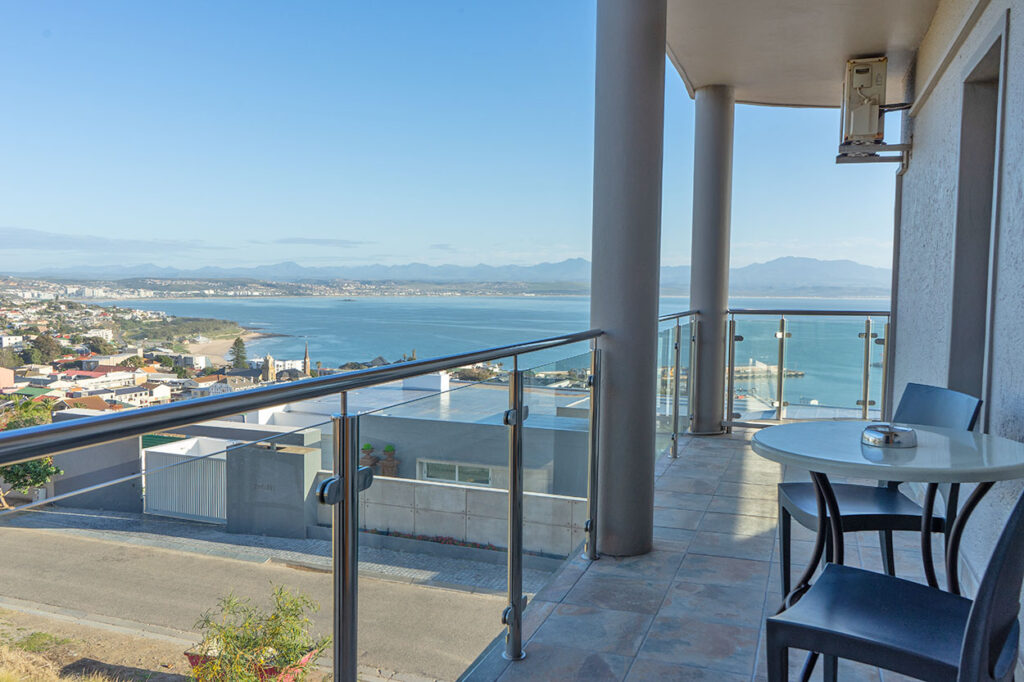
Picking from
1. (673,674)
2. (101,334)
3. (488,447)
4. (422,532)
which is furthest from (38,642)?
(101,334)

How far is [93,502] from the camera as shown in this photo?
95cm

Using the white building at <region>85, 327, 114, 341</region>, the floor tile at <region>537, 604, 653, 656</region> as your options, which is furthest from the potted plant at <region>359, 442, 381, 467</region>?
the white building at <region>85, 327, 114, 341</region>

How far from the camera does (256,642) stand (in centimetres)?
122

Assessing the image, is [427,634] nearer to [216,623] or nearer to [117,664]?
[216,623]

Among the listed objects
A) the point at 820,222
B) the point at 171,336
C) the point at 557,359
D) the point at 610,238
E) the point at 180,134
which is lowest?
the point at 171,336

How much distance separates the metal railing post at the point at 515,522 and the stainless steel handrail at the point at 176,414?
619 millimetres

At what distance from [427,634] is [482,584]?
46cm

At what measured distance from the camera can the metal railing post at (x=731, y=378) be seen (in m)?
6.78

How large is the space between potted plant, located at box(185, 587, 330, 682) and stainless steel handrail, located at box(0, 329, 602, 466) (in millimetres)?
301

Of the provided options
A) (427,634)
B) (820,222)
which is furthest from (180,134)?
(427,634)

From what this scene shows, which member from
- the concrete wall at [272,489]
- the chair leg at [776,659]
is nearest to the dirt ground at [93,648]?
the concrete wall at [272,489]

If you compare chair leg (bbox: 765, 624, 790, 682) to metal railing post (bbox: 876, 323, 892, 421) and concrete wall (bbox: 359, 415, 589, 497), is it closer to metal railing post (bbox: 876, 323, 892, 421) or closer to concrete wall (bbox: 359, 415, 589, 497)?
concrete wall (bbox: 359, 415, 589, 497)

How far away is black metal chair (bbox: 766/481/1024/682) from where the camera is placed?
4.07 feet

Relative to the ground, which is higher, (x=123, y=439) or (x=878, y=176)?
(x=878, y=176)
